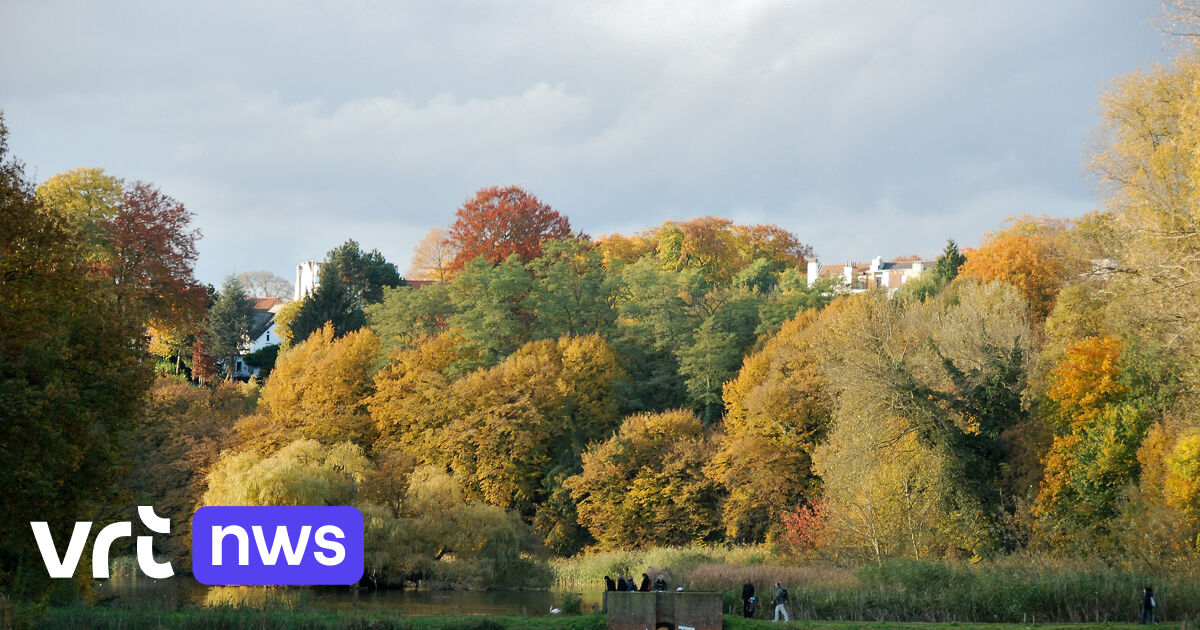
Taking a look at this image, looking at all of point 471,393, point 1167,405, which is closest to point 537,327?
point 471,393

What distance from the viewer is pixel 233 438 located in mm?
53750

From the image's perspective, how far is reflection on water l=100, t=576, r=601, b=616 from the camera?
32344 millimetres

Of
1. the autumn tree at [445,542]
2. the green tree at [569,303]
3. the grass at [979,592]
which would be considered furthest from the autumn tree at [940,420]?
the green tree at [569,303]

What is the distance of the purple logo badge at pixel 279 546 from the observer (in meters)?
39.5

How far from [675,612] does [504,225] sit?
52.9 meters

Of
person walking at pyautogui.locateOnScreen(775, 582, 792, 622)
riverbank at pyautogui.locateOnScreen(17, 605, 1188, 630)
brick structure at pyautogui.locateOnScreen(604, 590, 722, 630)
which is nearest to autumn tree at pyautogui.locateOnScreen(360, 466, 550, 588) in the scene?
riverbank at pyautogui.locateOnScreen(17, 605, 1188, 630)

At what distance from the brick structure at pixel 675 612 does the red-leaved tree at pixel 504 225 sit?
4973 centimetres

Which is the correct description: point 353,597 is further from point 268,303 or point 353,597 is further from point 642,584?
point 268,303

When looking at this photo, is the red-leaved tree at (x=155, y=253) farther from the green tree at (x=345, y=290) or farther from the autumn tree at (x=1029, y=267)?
the autumn tree at (x=1029, y=267)

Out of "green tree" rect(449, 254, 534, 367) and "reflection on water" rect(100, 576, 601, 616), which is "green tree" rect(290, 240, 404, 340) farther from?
"reflection on water" rect(100, 576, 601, 616)

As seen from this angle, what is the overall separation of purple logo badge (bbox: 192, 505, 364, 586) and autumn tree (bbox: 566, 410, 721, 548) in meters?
11.2

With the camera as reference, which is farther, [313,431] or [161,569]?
[313,431]

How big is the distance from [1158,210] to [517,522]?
23.6 metres

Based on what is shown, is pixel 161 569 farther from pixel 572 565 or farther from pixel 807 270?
pixel 807 270
